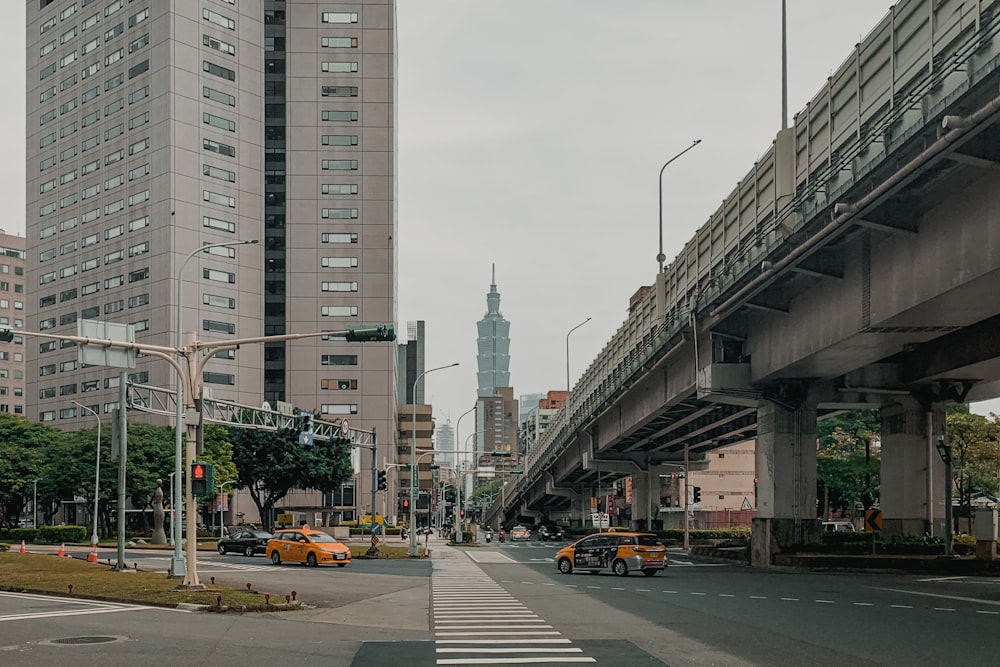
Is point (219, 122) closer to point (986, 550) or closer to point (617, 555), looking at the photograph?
point (617, 555)

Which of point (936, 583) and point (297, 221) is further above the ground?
point (297, 221)

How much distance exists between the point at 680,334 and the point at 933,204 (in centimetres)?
2132

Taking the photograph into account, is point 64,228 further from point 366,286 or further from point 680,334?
point 680,334

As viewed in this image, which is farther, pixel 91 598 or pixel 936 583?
pixel 936 583

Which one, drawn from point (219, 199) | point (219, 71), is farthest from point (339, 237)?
point (219, 71)

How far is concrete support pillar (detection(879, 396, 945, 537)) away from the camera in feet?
153

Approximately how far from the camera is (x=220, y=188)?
401ft

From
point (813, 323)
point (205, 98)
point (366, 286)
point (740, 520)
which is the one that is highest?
point (205, 98)

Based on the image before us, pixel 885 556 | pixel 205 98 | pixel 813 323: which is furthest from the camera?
pixel 205 98

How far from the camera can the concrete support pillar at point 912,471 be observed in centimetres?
4659

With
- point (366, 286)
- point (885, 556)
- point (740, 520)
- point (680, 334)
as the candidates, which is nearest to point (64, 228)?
point (366, 286)

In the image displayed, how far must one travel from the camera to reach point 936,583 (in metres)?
35.5

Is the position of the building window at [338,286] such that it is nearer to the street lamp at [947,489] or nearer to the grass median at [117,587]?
the grass median at [117,587]

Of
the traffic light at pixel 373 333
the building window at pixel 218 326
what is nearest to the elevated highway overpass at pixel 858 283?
the traffic light at pixel 373 333
